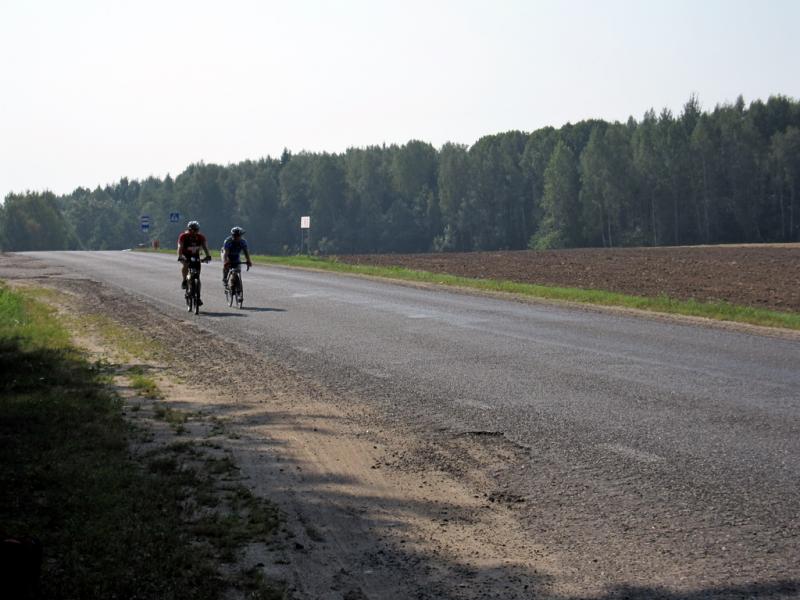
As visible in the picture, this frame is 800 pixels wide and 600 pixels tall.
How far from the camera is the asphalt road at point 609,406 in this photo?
19.9ft

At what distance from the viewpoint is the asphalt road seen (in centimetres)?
608

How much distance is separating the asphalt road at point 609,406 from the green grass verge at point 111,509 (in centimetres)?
214

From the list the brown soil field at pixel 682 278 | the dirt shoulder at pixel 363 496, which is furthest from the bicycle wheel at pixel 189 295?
the brown soil field at pixel 682 278

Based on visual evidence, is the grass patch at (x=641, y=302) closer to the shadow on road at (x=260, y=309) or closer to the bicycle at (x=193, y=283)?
the shadow on road at (x=260, y=309)

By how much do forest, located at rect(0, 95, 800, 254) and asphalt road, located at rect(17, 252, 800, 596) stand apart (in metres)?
70.6

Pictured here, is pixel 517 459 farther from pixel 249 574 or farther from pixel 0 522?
pixel 0 522

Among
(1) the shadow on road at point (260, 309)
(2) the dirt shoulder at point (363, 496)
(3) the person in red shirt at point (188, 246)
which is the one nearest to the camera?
(2) the dirt shoulder at point (363, 496)

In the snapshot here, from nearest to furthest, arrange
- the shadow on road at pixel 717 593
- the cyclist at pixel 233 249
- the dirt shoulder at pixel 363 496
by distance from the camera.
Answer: the shadow on road at pixel 717 593, the dirt shoulder at pixel 363 496, the cyclist at pixel 233 249

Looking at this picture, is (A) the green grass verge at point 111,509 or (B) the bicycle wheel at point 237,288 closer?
(A) the green grass verge at point 111,509

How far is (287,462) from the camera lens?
811cm

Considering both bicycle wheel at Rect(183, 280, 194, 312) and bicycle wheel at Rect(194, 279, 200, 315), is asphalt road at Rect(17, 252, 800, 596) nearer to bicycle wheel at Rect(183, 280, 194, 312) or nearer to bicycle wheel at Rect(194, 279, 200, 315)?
bicycle wheel at Rect(194, 279, 200, 315)

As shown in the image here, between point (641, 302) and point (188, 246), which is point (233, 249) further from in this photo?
point (641, 302)

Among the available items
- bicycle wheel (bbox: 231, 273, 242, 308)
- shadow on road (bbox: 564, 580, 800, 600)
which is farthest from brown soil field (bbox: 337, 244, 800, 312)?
shadow on road (bbox: 564, 580, 800, 600)

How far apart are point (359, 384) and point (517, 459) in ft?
14.4
